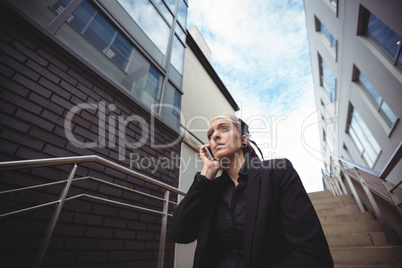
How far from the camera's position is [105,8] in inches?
130

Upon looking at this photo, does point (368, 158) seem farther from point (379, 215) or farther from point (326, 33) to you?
point (326, 33)

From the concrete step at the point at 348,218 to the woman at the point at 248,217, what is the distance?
10.3 ft

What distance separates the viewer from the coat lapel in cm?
82

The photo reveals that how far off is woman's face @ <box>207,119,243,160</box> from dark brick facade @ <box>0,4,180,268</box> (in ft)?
5.99

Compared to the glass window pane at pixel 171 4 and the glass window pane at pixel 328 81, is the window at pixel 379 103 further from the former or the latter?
the glass window pane at pixel 171 4

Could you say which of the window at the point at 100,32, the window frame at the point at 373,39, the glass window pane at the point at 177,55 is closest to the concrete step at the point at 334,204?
the window frame at the point at 373,39

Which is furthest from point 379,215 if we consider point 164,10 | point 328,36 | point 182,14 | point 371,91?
point 328,36

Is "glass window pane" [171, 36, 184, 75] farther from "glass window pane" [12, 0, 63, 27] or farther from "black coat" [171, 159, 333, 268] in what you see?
"black coat" [171, 159, 333, 268]

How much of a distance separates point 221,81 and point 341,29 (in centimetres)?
494

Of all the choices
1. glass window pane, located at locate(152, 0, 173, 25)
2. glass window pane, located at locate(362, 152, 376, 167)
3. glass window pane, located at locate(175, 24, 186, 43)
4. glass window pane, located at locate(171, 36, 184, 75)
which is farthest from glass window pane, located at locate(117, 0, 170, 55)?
glass window pane, located at locate(362, 152, 376, 167)

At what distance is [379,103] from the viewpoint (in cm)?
528

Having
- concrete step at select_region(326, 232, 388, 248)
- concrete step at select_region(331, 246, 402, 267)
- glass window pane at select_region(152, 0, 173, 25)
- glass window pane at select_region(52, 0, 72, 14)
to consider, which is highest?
glass window pane at select_region(152, 0, 173, 25)

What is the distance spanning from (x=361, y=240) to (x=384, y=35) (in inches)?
198

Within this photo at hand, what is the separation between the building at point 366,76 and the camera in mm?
3938
